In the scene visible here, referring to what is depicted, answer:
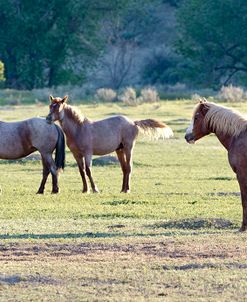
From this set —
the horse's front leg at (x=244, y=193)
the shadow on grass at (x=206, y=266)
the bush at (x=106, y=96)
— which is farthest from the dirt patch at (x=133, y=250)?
the bush at (x=106, y=96)

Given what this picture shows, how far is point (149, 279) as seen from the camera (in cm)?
1119

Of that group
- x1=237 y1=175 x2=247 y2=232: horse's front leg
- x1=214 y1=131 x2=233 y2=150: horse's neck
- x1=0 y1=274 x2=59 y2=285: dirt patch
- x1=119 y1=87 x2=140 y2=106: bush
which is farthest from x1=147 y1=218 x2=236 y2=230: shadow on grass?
x1=119 y1=87 x2=140 y2=106: bush

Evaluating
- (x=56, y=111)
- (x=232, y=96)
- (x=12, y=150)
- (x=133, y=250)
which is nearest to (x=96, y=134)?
Answer: (x=56, y=111)

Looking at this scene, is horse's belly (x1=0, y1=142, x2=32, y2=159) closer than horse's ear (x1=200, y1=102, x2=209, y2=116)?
No

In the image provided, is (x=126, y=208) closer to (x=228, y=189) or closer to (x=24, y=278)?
(x=228, y=189)

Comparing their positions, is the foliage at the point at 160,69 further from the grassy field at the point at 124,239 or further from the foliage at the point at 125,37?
the grassy field at the point at 124,239

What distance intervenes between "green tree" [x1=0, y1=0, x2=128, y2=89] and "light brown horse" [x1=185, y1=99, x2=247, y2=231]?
48676mm

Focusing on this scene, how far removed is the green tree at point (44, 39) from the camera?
6362 cm

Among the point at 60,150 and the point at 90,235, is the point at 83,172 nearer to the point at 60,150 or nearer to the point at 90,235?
the point at 60,150

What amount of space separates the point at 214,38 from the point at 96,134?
43.7 meters

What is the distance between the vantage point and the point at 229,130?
14711mm

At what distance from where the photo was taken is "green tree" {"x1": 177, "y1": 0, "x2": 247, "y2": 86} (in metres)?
63.8

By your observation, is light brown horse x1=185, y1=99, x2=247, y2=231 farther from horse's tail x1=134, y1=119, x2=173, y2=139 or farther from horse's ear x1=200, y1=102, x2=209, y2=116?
horse's tail x1=134, y1=119, x2=173, y2=139

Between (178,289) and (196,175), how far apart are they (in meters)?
13.8
